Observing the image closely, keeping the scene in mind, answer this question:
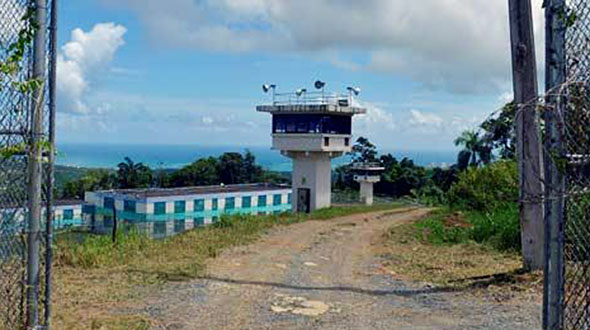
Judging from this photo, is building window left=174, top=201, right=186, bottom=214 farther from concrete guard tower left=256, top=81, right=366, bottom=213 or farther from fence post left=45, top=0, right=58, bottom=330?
fence post left=45, top=0, right=58, bottom=330

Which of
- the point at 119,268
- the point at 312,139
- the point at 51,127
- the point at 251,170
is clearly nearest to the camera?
the point at 51,127

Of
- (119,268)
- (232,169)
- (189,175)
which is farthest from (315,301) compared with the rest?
(232,169)

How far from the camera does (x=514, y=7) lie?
7254 mm

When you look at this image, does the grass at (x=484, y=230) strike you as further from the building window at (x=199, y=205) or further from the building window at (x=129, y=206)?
the building window at (x=199, y=205)

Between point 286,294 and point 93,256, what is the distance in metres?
2.91

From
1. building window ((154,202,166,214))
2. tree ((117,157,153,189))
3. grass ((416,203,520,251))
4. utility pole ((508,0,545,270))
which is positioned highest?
utility pole ((508,0,545,270))

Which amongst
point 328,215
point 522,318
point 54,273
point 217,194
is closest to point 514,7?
point 522,318

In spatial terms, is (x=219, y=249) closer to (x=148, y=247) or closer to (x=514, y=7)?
(x=148, y=247)

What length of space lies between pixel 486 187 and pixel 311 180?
10.1 m

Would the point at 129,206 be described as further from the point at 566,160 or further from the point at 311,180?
the point at 566,160

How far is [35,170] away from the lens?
3.87 metres

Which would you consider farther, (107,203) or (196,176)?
(196,176)

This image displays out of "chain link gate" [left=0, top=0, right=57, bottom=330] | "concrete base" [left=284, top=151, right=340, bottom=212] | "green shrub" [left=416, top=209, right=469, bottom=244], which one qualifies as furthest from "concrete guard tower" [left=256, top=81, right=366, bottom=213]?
"chain link gate" [left=0, top=0, right=57, bottom=330]

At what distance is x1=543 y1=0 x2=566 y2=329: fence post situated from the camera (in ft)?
10.6
